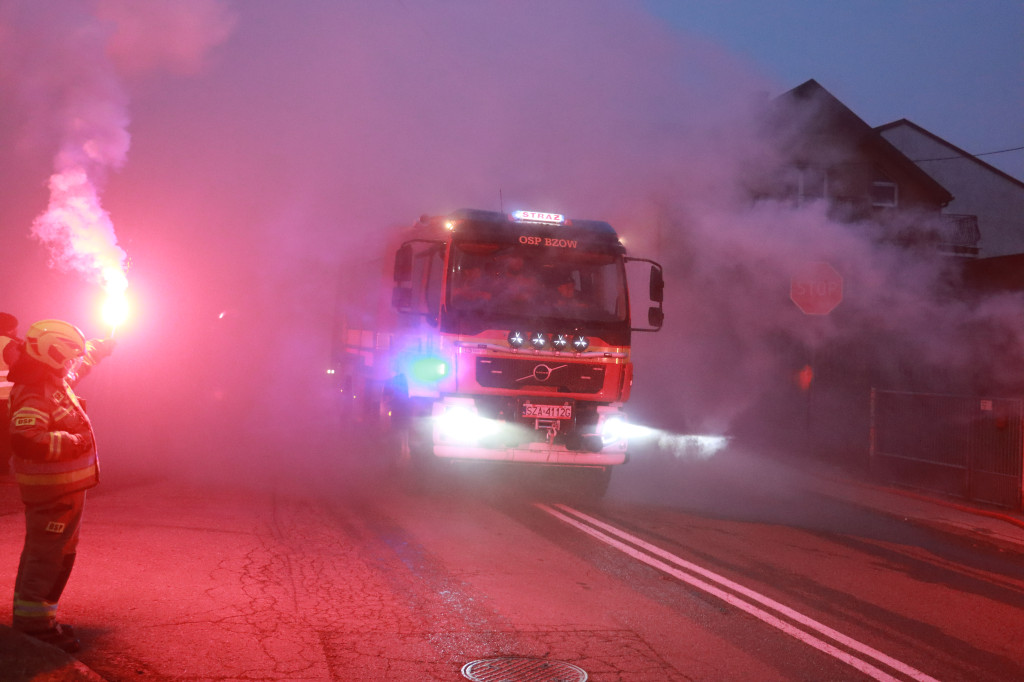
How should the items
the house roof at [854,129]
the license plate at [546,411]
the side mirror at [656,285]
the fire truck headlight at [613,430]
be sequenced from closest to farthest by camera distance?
the license plate at [546,411] → the fire truck headlight at [613,430] → the side mirror at [656,285] → the house roof at [854,129]

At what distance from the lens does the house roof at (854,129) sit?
16250 millimetres

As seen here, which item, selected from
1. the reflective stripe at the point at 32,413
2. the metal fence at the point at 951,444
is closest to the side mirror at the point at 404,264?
the reflective stripe at the point at 32,413

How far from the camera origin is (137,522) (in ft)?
26.3

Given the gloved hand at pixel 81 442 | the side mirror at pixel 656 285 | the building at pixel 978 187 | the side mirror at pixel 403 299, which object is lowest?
the gloved hand at pixel 81 442

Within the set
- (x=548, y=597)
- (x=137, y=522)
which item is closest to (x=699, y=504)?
(x=548, y=597)

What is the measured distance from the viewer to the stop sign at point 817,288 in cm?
1480

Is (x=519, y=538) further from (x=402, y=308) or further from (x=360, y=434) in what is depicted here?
(x=360, y=434)

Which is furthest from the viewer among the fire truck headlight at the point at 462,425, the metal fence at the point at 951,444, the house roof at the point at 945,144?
the house roof at the point at 945,144

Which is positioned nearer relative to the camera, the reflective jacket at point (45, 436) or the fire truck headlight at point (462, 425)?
the reflective jacket at point (45, 436)

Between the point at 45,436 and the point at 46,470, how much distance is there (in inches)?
6.8

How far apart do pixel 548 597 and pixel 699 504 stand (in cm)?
525

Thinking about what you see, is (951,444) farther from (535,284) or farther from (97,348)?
(97,348)

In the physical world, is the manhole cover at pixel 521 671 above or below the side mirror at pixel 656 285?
below

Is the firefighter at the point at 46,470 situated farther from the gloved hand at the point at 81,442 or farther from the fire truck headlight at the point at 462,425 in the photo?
the fire truck headlight at the point at 462,425
